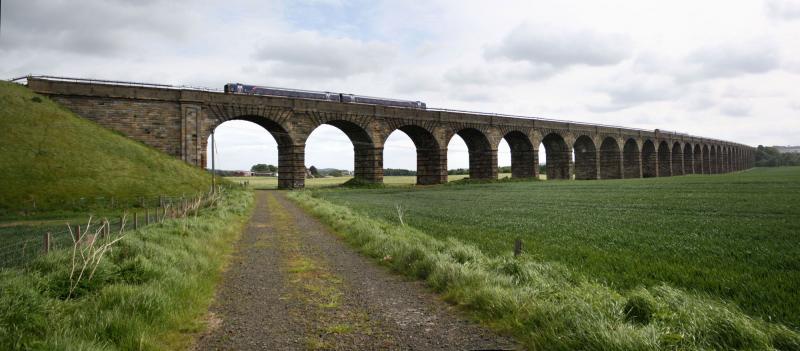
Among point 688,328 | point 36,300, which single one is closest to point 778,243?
point 688,328

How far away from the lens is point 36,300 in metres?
4.95

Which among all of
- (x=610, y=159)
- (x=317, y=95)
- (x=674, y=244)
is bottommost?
(x=674, y=244)

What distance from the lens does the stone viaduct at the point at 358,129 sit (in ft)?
107

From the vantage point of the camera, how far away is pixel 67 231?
15719 millimetres

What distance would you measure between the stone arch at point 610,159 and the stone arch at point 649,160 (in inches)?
394

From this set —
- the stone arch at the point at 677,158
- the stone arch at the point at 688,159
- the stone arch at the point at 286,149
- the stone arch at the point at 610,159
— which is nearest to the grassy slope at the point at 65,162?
the stone arch at the point at 286,149

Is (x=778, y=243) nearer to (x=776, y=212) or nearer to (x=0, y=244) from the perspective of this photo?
(x=776, y=212)

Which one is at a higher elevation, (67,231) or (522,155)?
(522,155)

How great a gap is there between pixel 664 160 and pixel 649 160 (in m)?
8.73

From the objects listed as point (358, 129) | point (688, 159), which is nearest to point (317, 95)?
point (358, 129)

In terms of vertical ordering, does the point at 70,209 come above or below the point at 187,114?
below

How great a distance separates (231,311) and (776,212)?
16.7m

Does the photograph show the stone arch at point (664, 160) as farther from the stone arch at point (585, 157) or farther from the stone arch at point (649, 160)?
the stone arch at point (585, 157)

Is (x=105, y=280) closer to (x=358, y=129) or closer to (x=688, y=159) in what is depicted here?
(x=358, y=129)
